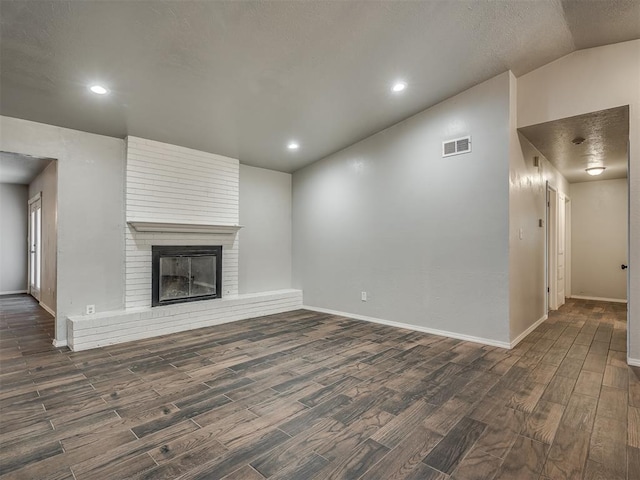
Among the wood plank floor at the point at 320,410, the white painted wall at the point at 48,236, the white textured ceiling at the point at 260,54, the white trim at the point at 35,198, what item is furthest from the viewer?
the white trim at the point at 35,198

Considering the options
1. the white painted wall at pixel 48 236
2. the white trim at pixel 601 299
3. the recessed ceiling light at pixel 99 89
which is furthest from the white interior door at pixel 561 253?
the white painted wall at pixel 48 236

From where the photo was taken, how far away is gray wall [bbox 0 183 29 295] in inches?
289

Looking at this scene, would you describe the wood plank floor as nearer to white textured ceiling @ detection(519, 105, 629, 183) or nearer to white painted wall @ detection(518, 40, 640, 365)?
white painted wall @ detection(518, 40, 640, 365)

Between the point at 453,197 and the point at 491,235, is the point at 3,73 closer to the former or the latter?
the point at 453,197

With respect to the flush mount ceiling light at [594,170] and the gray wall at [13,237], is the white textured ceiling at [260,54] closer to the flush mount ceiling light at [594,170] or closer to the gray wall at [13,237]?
the flush mount ceiling light at [594,170]

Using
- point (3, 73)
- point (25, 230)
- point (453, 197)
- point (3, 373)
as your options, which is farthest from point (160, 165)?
point (25, 230)

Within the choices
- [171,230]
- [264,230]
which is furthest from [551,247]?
[171,230]

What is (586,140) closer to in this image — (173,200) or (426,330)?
(426,330)

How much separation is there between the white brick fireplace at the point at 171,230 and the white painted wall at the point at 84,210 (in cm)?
15

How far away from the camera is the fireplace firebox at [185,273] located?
441 centimetres

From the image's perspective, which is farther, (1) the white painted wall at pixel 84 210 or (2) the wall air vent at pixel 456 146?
(2) the wall air vent at pixel 456 146

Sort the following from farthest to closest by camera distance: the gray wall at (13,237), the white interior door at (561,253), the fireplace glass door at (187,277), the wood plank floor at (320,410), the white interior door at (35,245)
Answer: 1. the gray wall at (13,237)
2. the white interior door at (35,245)
3. the white interior door at (561,253)
4. the fireplace glass door at (187,277)
5. the wood plank floor at (320,410)

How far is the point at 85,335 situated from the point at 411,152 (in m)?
4.58

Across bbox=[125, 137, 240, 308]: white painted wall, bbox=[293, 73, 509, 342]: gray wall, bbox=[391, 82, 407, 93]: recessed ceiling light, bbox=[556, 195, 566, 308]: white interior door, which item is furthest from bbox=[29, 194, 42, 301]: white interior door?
bbox=[556, 195, 566, 308]: white interior door
